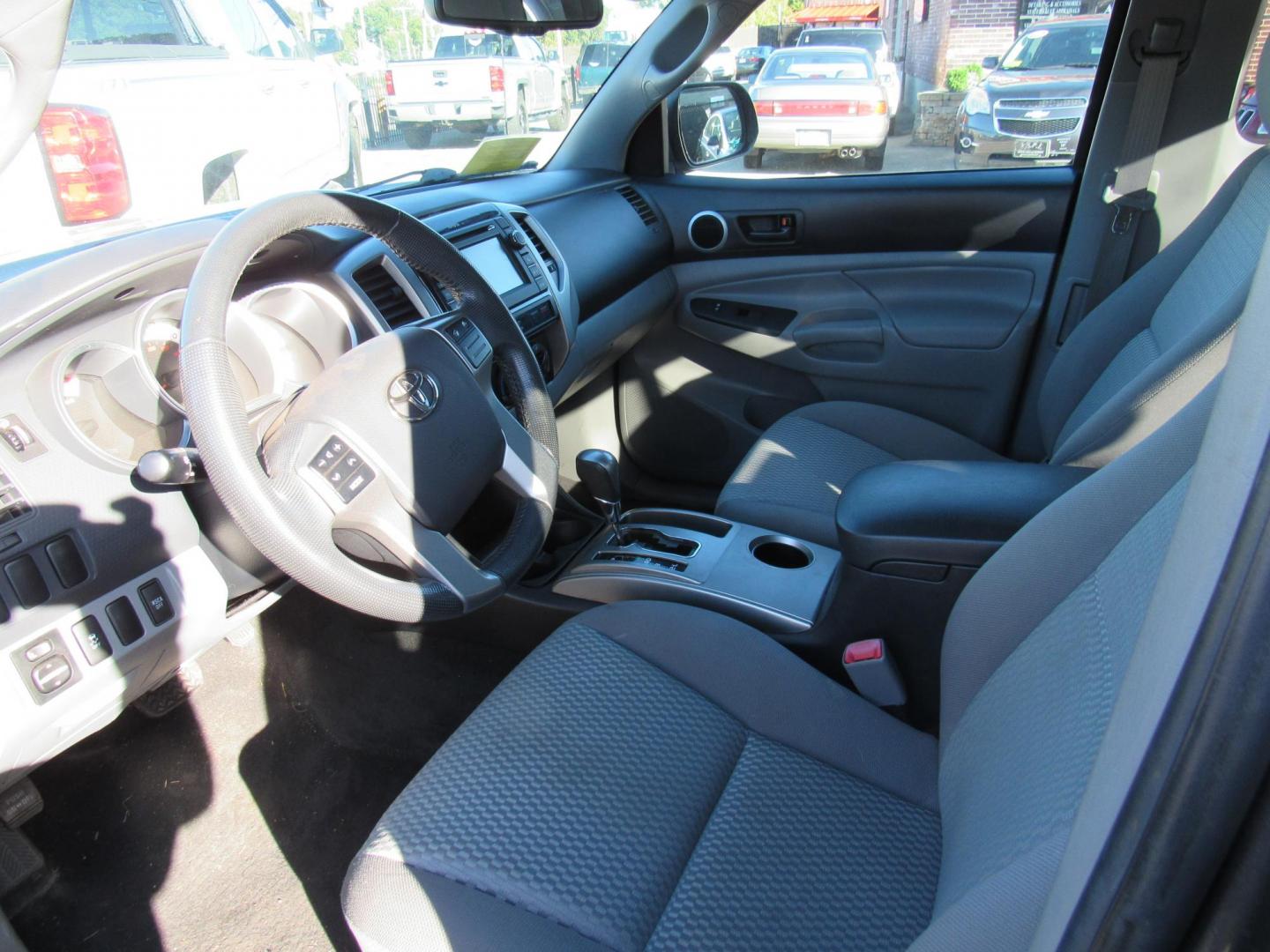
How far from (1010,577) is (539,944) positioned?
63cm

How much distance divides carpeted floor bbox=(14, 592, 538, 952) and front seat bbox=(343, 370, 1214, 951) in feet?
2.36

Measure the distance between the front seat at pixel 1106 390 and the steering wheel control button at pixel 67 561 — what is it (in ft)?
3.77

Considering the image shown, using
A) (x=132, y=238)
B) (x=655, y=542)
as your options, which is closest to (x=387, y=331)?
(x=132, y=238)

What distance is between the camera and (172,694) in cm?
198

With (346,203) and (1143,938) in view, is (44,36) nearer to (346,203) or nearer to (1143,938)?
(346,203)

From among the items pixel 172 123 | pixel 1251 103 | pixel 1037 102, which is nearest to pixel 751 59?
pixel 1037 102

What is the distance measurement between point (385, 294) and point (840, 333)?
1.38 metres

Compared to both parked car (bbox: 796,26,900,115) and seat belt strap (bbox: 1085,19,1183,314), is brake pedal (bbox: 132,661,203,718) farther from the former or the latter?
parked car (bbox: 796,26,900,115)

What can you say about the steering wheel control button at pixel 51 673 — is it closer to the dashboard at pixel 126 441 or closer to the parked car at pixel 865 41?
the dashboard at pixel 126 441

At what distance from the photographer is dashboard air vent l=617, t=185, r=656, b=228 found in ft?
8.13

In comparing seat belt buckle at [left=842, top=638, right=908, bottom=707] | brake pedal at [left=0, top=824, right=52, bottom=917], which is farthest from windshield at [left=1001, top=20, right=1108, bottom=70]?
brake pedal at [left=0, top=824, right=52, bottom=917]

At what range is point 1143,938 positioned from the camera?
504 mm

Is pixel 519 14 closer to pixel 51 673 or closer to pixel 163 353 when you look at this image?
pixel 163 353

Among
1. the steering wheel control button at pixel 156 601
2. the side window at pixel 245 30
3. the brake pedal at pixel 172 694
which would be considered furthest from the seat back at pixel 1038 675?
the side window at pixel 245 30
